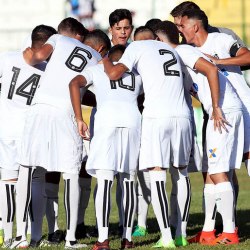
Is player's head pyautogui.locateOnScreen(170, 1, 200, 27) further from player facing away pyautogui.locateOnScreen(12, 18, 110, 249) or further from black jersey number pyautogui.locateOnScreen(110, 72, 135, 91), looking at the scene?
player facing away pyautogui.locateOnScreen(12, 18, 110, 249)

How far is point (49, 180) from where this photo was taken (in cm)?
1091

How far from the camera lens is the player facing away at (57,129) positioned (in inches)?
383

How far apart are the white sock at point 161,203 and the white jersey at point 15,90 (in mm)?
1673

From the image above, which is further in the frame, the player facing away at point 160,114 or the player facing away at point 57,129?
the player facing away at point 57,129

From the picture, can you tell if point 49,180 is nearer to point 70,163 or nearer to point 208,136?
point 70,163

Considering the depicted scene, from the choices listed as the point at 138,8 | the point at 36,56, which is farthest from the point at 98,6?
the point at 36,56

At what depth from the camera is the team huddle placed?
9.50 meters

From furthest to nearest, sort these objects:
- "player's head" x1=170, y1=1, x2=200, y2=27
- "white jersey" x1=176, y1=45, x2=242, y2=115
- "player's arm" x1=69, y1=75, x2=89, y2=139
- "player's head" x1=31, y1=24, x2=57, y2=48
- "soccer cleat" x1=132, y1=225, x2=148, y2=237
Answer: "soccer cleat" x1=132, y1=225, x2=148, y2=237 < "player's head" x1=170, y1=1, x2=200, y2=27 < "player's head" x1=31, y1=24, x2=57, y2=48 < "white jersey" x1=176, y1=45, x2=242, y2=115 < "player's arm" x1=69, y1=75, x2=89, y2=139

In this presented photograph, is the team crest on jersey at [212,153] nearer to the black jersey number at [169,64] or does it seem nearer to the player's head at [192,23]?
the black jersey number at [169,64]

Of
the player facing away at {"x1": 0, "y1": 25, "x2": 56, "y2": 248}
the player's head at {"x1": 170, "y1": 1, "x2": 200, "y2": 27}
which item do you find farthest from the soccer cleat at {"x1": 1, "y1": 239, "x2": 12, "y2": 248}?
the player's head at {"x1": 170, "y1": 1, "x2": 200, "y2": 27}

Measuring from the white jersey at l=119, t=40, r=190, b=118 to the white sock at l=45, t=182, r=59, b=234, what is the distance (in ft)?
6.07

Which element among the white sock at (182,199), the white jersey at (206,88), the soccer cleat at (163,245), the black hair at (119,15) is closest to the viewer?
the soccer cleat at (163,245)

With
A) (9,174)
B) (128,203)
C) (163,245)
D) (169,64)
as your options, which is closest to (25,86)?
(9,174)

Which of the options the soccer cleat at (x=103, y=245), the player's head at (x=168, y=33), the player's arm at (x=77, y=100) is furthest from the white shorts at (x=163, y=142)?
the player's head at (x=168, y=33)
